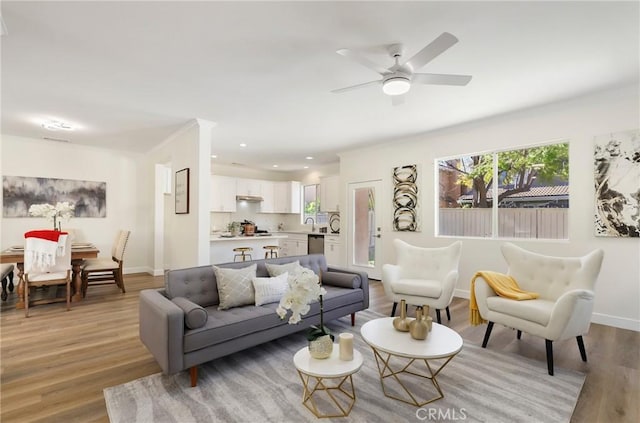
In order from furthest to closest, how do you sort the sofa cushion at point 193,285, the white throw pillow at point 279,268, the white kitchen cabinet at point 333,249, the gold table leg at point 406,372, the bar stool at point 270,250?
1. the white kitchen cabinet at point 333,249
2. the bar stool at point 270,250
3. the white throw pillow at point 279,268
4. the sofa cushion at point 193,285
5. the gold table leg at point 406,372

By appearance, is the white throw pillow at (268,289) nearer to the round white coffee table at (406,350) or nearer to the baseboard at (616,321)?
the round white coffee table at (406,350)

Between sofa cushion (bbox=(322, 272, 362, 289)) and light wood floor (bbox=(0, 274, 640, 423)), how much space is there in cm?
72

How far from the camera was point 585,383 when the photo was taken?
2234mm

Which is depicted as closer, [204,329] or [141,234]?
[204,329]

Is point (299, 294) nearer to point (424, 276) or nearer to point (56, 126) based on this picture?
point (424, 276)

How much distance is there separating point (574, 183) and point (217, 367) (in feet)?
14.2

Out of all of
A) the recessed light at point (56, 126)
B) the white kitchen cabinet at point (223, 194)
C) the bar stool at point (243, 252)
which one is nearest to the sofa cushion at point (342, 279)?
the bar stool at point (243, 252)

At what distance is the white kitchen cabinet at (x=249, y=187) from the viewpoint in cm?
780

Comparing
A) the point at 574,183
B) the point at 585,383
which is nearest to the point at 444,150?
the point at 574,183

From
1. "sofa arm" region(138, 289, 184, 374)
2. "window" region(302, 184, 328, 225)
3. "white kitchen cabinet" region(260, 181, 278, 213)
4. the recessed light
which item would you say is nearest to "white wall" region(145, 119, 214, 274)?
the recessed light

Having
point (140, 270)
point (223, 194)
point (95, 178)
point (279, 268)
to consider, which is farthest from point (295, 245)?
point (279, 268)

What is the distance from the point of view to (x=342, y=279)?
11.6 ft

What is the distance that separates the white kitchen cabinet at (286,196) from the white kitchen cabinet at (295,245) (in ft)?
2.76

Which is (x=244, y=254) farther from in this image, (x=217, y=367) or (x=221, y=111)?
(x=217, y=367)
